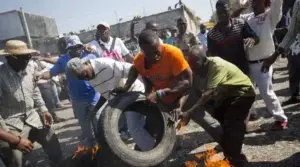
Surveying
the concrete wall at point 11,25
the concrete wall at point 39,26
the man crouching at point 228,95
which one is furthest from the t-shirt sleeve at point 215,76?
the concrete wall at point 39,26

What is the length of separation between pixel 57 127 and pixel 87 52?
4.28 m

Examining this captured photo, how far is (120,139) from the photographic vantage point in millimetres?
3885

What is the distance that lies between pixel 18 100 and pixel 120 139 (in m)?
1.74

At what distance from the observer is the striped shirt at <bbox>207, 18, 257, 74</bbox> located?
15.8 feet

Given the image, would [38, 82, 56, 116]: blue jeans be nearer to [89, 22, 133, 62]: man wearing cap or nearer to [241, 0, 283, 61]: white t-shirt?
[89, 22, 133, 62]: man wearing cap

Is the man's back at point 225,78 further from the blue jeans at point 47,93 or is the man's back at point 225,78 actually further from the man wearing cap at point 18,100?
the blue jeans at point 47,93

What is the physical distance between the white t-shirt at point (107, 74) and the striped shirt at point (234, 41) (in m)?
1.48

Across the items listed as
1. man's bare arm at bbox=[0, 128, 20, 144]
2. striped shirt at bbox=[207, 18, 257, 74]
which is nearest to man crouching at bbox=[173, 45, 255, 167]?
striped shirt at bbox=[207, 18, 257, 74]

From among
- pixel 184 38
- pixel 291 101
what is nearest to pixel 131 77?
pixel 184 38

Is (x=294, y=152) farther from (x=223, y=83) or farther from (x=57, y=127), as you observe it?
(x=57, y=127)

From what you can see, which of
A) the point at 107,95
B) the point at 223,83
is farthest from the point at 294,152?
the point at 107,95

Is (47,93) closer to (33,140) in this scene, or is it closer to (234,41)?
(33,140)

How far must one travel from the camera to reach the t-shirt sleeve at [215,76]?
148 inches

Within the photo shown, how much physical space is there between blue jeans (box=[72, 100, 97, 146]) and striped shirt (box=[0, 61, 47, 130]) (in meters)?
0.98
